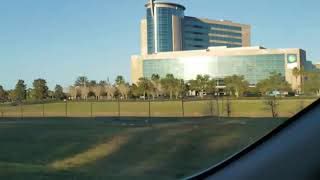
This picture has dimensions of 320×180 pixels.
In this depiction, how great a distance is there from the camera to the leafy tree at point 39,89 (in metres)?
119

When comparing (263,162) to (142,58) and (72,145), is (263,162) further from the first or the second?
(142,58)

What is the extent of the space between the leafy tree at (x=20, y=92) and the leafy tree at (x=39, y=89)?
15.1 ft

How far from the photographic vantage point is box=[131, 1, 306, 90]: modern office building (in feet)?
465

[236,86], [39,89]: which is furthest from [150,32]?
[236,86]

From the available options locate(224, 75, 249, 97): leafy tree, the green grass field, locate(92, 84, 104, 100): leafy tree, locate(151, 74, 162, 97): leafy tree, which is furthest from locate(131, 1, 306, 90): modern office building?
the green grass field

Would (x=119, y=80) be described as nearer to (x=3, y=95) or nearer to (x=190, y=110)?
(x=3, y=95)

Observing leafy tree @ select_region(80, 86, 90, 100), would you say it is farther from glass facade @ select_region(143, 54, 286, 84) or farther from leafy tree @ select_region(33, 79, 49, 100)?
glass facade @ select_region(143, 54, 286, 84)

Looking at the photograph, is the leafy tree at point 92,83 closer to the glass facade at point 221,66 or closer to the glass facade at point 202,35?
the glass facade at point 221,66

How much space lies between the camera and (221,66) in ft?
488

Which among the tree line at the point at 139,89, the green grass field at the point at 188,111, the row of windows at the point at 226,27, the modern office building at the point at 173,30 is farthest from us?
the row of windows at the point at 226,27

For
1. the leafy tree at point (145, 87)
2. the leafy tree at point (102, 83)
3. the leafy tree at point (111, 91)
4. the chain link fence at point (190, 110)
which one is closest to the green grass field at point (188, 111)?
the chain link fence at point (190, 110)

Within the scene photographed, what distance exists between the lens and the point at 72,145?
858 inches

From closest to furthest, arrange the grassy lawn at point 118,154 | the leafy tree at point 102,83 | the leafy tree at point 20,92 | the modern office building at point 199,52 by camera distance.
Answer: the grassy lawn at point 118,154, the leafy tree at point 20,92, the leafy tree at point 102,83, the modern office building at point 199,52

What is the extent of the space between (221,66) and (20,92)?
53.1 m
